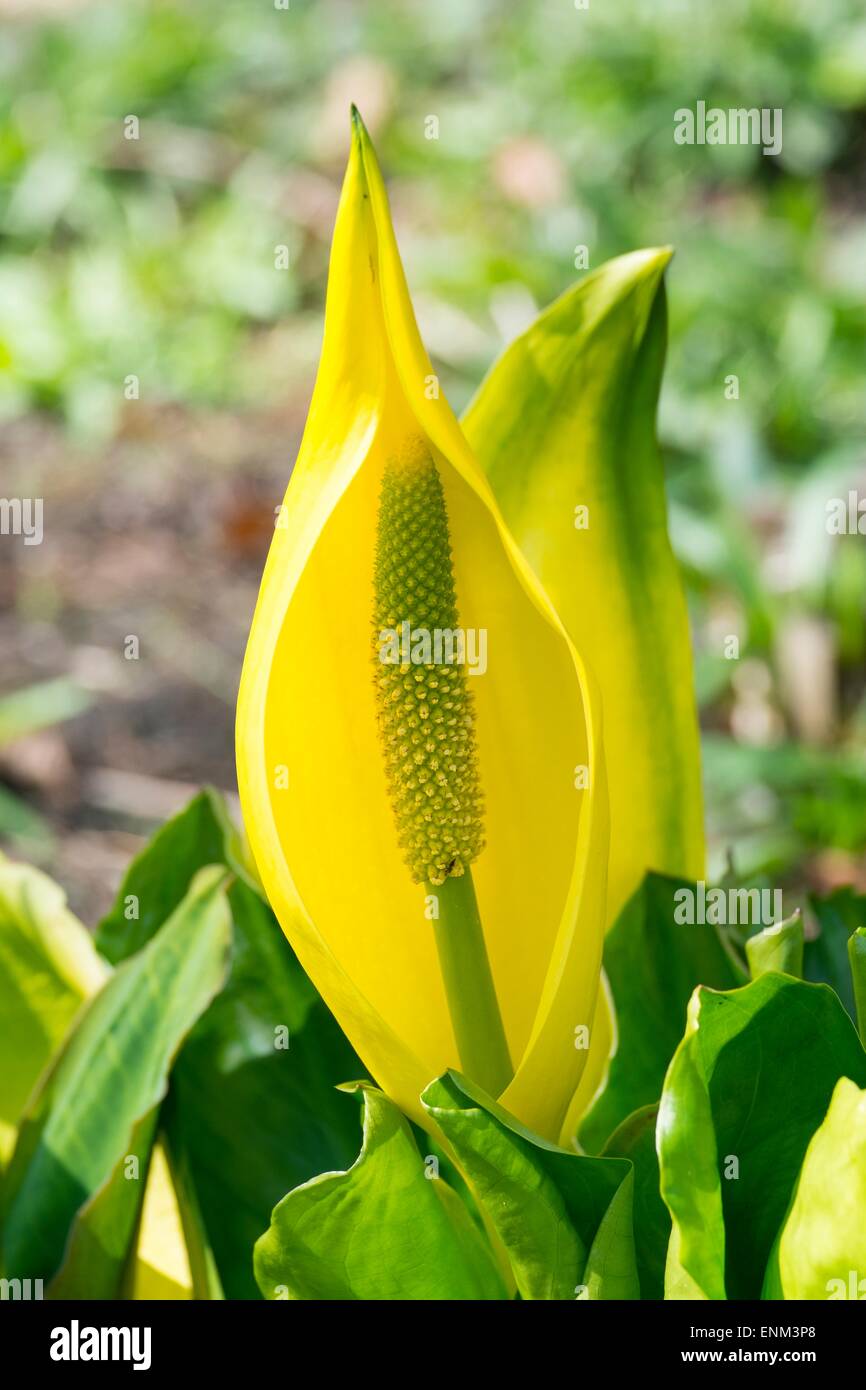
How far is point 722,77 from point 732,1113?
2841 millimetres

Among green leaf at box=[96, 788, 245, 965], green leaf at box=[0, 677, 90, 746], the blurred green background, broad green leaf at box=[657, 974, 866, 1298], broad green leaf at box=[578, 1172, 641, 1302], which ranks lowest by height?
broad green leaf at box=[578, 1172, 641, 1302]

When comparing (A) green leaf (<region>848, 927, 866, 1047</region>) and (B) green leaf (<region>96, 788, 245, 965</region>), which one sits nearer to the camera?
(A) green leaf (<region>848, 927, 866, 1047</region>)

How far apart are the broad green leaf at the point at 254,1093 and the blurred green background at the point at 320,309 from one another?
3.73ft

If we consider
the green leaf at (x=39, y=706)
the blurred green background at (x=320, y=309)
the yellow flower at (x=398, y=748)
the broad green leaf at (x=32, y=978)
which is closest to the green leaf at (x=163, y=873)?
the broad green leaf at (x=32, y=978)

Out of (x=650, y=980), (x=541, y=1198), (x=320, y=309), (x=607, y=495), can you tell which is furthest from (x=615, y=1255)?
(x=320, y=309)

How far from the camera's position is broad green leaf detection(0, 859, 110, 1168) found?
616 millimetres

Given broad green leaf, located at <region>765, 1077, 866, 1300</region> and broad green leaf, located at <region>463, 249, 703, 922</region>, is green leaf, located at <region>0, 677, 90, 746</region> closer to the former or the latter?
broad green leaf, located at <region>463, 249, 703, 922</region>

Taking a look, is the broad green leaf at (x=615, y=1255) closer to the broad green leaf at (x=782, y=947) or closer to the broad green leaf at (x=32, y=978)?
the broad green leaf at (x=782, y=947)

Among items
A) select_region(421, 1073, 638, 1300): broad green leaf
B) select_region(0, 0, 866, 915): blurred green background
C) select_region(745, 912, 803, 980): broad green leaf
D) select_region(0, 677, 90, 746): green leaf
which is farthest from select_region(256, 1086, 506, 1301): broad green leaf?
select_region(0, 677, 90, 746): green leaf

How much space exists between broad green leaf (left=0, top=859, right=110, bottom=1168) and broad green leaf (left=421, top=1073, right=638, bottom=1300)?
23 cm

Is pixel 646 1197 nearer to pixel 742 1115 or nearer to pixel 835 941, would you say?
pixel 742 1115

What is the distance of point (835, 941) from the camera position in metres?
0.61

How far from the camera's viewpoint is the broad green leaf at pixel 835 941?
1.98ft

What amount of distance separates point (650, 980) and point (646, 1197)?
0.38 feet
